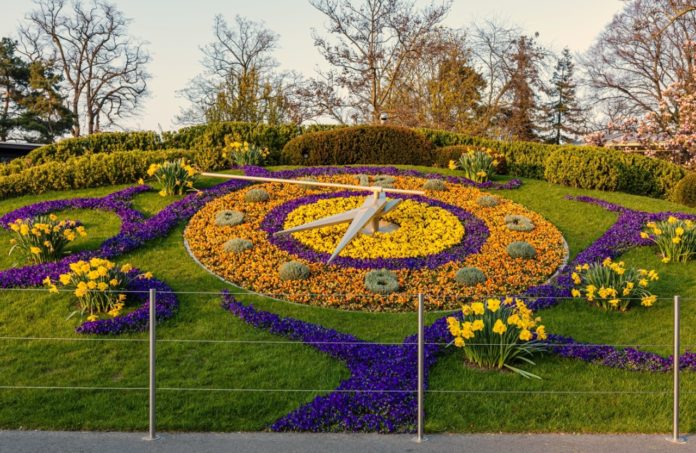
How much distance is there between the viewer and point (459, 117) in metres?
29.3

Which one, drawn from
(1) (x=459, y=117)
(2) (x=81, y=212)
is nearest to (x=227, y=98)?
(1) (x=459, y=117)

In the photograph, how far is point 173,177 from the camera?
12094 mm

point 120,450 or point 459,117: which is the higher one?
point 459,117

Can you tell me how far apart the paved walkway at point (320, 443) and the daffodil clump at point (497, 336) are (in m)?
1.27

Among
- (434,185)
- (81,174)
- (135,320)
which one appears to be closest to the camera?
(135,320)

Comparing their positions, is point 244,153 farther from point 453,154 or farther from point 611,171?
point 611,171

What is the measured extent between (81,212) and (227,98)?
63.4 feet

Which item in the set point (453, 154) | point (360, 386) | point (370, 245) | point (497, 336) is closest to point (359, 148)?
point (453, 154)

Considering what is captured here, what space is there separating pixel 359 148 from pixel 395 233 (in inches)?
232

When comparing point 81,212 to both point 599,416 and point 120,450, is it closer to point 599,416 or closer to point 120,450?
point 120,450

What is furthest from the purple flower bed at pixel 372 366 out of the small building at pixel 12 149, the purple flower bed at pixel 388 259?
the small building at pixel 12 149

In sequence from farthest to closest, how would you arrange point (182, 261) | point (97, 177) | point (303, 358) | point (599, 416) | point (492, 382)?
point (97, 177)
point (182, 261)
point (303, 358)
point (492, 382)
point (599, 416)

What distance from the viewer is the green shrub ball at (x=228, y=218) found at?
34.6 ft

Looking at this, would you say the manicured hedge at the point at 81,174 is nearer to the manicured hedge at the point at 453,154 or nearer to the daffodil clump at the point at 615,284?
the manicured hedge at the point at 453,154
